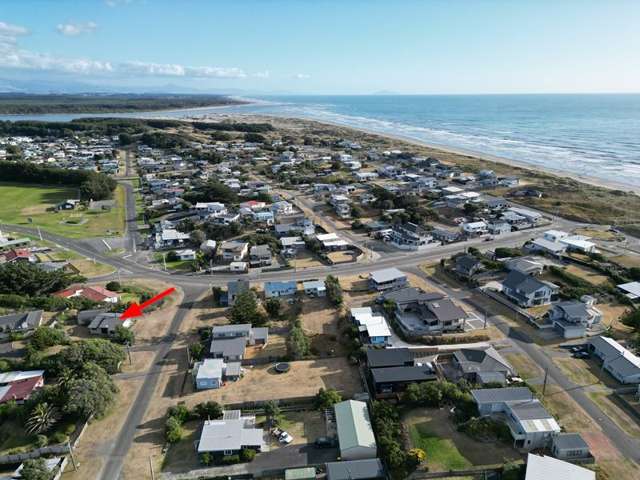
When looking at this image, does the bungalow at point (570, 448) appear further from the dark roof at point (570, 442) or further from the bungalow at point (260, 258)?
the bungalow at point (260, 258)

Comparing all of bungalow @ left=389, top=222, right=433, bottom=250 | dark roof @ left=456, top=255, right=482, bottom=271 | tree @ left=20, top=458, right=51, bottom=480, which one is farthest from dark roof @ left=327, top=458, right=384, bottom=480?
bungalow @ left=389, top=222, right=433, bottom=250

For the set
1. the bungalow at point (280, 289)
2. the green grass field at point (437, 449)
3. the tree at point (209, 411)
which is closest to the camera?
the green grass field at point (437, 449)

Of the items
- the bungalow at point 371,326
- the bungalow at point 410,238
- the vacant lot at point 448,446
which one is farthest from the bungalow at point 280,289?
the vacant lot at point 448,446

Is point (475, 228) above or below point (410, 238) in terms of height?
above

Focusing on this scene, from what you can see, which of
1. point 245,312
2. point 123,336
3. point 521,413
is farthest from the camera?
point 245,312

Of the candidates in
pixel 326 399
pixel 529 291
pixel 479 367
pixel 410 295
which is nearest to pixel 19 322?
pixel 326 399

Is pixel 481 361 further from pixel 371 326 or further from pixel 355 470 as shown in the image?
pixel 355 470
